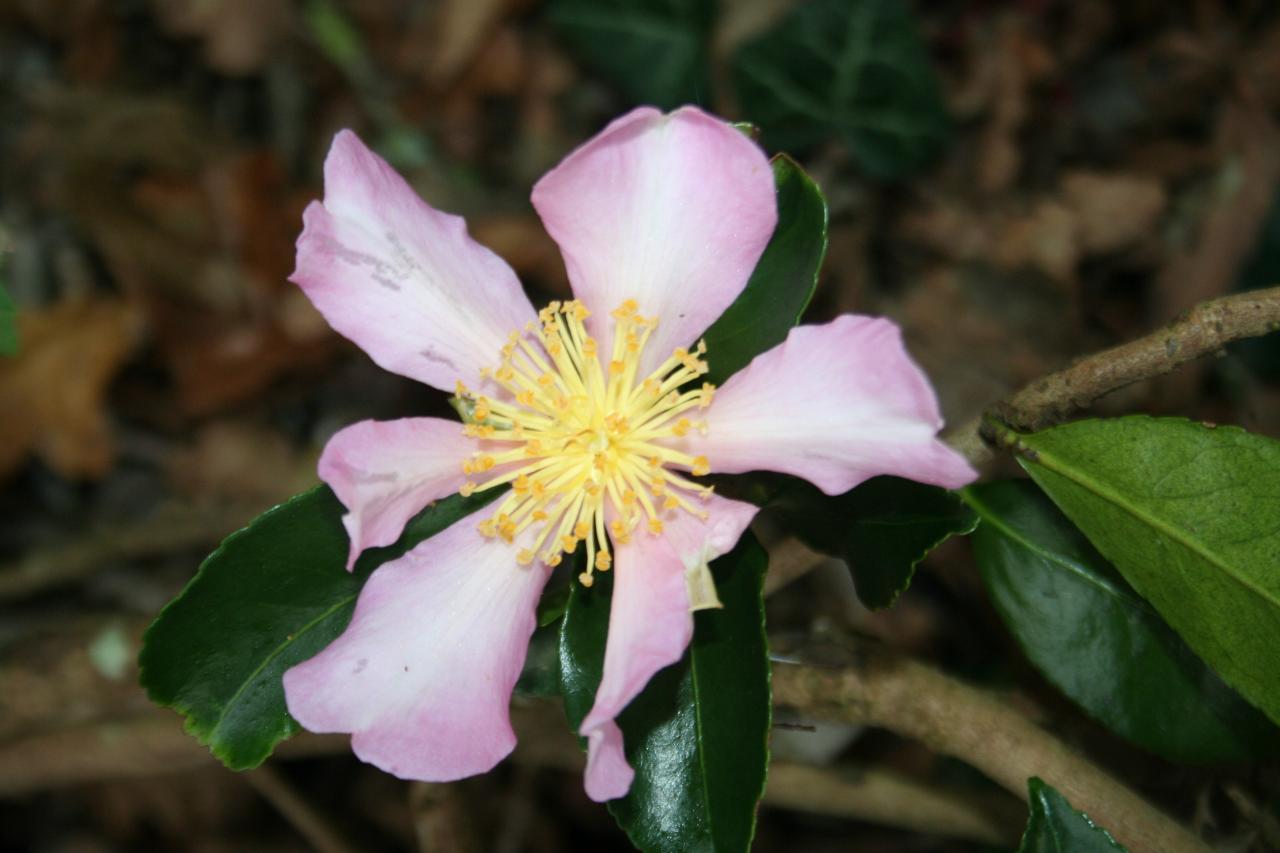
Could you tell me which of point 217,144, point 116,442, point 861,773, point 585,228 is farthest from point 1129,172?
point 116,442

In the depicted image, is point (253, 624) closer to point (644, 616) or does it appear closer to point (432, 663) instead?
point (432, 663)

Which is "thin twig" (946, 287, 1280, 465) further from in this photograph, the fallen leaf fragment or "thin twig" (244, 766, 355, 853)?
the fallen leaf fragment

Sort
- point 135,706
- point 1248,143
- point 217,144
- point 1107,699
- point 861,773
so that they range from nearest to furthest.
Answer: point 1107,699 < point 861,773 < point 135,706 < point 1248,143 < point 217,144

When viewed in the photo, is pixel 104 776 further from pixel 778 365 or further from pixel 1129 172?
pixel 1129 172

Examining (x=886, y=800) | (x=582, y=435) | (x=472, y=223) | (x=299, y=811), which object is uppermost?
(x=582, y=435)

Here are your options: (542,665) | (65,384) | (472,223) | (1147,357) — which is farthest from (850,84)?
(65,384)

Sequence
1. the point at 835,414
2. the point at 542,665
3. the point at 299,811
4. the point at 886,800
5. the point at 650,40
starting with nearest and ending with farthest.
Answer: the point at 835,414
the point at 542,665
the point at 886,800
the point at 299,811
the point at 650,40
